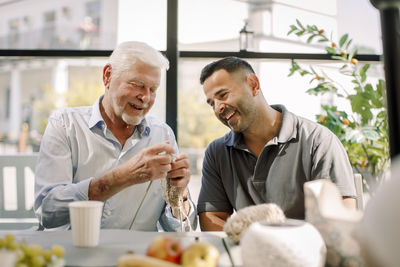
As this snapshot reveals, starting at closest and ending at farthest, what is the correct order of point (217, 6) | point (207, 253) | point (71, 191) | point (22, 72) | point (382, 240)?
point (382, 240) < point (207, 253) < point (71, 191) < point (217, 6) < point (22, 72)

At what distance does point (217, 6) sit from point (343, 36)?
1.27 metres

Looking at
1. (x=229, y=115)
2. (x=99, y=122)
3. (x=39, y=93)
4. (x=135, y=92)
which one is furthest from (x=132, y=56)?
(x=39, y=93)

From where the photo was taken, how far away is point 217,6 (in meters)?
3.34

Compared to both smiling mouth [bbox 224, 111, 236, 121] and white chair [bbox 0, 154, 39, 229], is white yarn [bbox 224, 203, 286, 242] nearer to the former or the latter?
smiling mouth [bbox 224, 111, 236, 121]

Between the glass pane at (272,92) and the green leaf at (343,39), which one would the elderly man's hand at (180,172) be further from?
the green leaf at (343,39)

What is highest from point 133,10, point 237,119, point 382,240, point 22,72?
point 133,10

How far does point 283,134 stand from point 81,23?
2.97 m

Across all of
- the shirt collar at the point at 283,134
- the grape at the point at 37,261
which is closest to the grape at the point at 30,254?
the grape at the point at 37,261

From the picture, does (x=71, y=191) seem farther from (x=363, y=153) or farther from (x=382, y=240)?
(x=363, y=153)

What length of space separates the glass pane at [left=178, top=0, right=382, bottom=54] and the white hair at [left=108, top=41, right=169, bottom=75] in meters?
1.02

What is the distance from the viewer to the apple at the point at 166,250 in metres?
0.77

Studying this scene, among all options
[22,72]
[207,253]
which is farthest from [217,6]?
[207,253]

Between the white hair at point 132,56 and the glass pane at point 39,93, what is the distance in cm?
70

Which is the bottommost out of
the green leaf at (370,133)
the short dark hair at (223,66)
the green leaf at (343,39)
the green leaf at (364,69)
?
the green leaf at (370,133)
